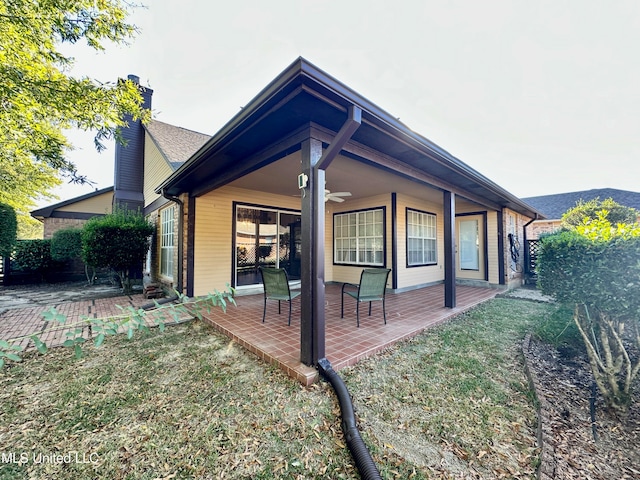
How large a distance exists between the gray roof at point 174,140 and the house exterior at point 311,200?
0.21ft

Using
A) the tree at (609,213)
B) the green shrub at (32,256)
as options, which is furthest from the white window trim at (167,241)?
the tree at (609,213)

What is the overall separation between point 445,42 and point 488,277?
20.7ft

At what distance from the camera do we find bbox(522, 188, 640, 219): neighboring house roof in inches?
589

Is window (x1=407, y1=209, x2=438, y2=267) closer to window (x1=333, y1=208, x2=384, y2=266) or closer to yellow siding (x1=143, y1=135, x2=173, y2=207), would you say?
window (x1=333, y1=208, x2=384, y2=266)

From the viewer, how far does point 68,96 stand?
15.2ft

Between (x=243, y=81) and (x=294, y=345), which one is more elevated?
(x=243, y=81)

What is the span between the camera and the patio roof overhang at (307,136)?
84.2 inches

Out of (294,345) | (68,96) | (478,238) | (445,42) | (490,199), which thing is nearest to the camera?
(294,345)

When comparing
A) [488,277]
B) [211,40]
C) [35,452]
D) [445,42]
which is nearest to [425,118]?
[445,42]

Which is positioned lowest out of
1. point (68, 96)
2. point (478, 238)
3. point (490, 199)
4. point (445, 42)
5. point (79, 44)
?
point (478, 238)

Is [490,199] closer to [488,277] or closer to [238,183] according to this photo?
[488,277]

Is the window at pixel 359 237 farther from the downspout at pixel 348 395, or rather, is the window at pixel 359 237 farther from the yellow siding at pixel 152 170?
the yellow siding at pixel 152 170

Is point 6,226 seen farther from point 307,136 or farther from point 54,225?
point 307,136
